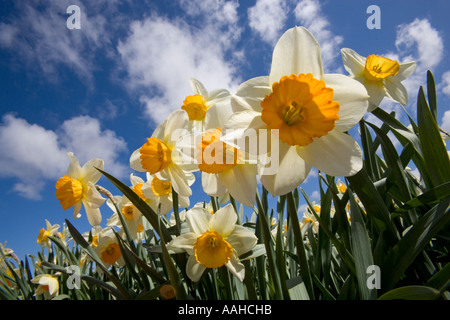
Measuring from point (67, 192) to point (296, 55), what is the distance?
1.50 m

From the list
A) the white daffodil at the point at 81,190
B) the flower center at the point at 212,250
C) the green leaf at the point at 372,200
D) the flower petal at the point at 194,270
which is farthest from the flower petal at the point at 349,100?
the white daffodil at the point at 81,190

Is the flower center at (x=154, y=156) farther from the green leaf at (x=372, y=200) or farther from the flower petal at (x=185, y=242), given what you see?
the green leaf at (x=372, y=200)

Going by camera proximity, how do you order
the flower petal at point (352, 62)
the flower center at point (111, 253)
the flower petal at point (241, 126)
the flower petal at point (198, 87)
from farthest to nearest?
the flower petal at point (198, 87) → the flower center at point (111, 253) → the flower petal at point (352, 62) → the flower petal at point (241, 126)

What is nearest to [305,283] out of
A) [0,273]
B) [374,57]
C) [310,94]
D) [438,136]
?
[310,94]

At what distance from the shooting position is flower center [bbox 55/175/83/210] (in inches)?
66.9

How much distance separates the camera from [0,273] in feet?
9.55

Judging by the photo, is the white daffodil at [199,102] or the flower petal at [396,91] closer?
the flower petal at [396,91]

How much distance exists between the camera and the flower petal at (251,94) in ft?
2.92

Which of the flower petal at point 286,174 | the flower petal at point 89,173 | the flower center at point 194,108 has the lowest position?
the flower petal at point 286,174

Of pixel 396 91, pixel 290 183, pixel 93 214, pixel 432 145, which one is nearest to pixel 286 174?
pixel 290 183

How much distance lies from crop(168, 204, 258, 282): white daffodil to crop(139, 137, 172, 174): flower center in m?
0.27

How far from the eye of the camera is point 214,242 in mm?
1327

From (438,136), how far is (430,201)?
29 cm
